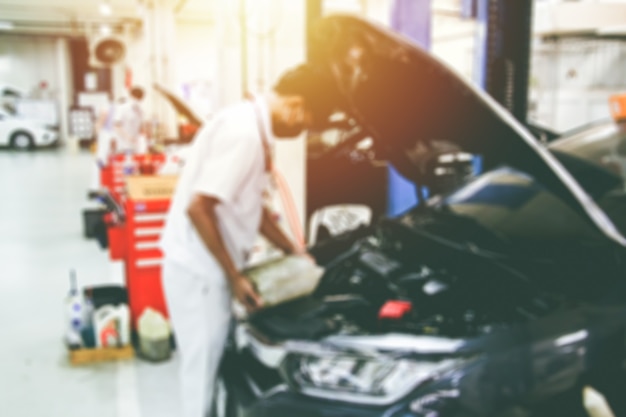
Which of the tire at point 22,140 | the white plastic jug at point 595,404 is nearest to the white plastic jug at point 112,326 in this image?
the white plastic jug at point 595,404

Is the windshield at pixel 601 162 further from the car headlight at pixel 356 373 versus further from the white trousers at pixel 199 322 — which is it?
the white trousers at pixel 199 322

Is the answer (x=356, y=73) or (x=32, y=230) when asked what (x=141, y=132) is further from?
(x=356, y=73)

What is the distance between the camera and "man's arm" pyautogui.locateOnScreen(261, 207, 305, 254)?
8.56ft

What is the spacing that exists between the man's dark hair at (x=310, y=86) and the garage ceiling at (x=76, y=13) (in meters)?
8.84

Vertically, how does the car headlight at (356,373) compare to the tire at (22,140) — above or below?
above

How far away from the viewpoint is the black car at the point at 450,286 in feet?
4.95

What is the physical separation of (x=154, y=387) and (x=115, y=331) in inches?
21.1

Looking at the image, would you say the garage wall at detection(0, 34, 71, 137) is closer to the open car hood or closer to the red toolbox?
the red toolbox

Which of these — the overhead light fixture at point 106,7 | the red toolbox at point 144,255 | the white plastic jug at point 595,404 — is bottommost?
the red toolbox at point 144,255

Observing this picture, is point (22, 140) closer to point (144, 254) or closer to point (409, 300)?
point (144, 254)

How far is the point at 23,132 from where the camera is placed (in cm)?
1800

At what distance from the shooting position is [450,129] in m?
1.92

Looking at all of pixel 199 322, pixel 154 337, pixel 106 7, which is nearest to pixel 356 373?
pixel 199 322

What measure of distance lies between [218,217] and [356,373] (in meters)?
0.98
